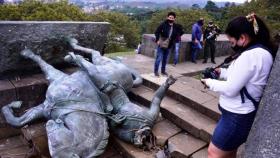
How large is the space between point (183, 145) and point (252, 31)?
8.13ft

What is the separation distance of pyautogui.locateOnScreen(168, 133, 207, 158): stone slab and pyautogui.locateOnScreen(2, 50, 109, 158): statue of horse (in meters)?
1.02

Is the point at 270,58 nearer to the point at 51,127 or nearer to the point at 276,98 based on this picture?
the point at 276,98

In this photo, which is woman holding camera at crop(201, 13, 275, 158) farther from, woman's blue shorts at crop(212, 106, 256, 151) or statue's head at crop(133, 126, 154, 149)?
statue's head at crop(133, 126, 154, 149)

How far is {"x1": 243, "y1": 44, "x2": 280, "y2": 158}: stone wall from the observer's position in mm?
2076

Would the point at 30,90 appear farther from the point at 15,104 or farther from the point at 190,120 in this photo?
the point at 190,120

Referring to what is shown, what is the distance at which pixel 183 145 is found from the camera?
15.6ft

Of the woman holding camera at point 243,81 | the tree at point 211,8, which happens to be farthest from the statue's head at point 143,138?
the tree at point 211,8

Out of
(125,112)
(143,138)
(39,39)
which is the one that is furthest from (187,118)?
(39,39)

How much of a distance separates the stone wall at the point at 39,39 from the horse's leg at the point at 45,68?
101mm

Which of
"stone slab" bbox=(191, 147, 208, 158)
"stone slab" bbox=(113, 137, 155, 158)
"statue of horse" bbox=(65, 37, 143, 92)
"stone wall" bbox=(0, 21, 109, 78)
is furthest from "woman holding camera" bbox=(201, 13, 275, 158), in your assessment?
"stone wall" bbox=(0, 21, 109, 78)

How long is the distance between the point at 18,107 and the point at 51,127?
139 centimetres

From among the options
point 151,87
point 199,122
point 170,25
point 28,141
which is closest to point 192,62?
point 170,25

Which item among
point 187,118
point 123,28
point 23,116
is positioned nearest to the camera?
point 23,116

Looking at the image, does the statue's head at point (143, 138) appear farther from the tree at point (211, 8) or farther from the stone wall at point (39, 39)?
the tree at point (211, 8)
